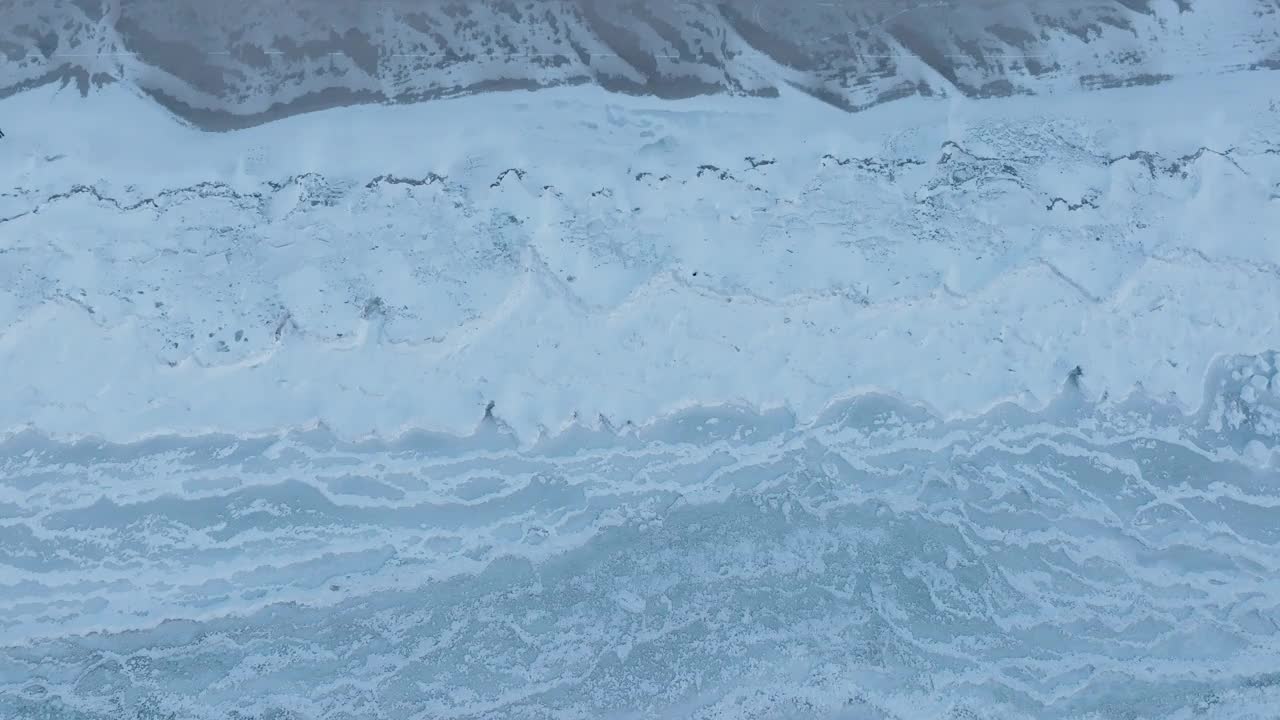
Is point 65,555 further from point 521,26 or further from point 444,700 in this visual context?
point 521,26

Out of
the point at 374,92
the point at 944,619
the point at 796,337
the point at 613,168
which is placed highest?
the point at 374,92

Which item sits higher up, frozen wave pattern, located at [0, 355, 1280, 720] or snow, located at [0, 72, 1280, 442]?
snow, located at [0, 72, 1280, 442]

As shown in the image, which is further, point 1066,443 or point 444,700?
point 1066,443

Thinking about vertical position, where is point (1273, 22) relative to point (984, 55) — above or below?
above

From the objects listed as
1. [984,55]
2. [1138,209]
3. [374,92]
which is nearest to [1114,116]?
[1138,209]

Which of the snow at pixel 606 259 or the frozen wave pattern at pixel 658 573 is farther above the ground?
the snow at pixel 606 259
